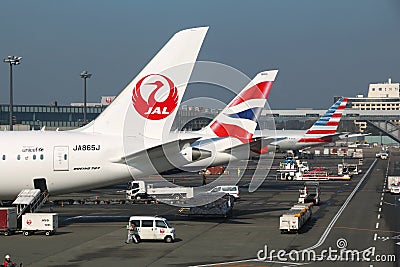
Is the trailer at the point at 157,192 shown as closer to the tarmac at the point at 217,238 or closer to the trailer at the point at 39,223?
the tarmac at the point at 217,238

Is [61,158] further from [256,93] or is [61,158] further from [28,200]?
[256,93]

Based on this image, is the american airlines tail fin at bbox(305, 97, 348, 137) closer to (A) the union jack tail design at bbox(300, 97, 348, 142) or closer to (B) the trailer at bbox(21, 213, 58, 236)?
(A) the union jack tail design at bbox(300, 97, 348, 142)

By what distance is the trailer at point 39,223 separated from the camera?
41938 mm

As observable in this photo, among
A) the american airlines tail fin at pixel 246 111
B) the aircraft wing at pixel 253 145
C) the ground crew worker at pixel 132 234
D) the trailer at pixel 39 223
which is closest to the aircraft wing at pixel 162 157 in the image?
the ground crew worker at pixel 132 234

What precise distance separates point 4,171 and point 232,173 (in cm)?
7366

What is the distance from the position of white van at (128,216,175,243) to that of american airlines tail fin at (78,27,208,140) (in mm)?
5913

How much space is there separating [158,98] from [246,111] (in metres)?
24.8

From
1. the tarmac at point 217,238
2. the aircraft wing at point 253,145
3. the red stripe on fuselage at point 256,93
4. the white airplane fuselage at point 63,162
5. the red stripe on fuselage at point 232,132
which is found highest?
the red stripe on fuselage at point 256,93

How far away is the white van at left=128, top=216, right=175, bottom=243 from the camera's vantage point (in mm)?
38906

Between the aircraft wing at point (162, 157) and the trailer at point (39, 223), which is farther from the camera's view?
the trailer at point (39, 223)

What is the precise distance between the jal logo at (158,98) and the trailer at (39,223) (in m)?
8.70

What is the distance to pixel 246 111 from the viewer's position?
6625 centimetres

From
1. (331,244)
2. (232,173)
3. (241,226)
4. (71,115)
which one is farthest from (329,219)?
(71,115)

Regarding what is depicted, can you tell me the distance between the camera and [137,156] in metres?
41.8
